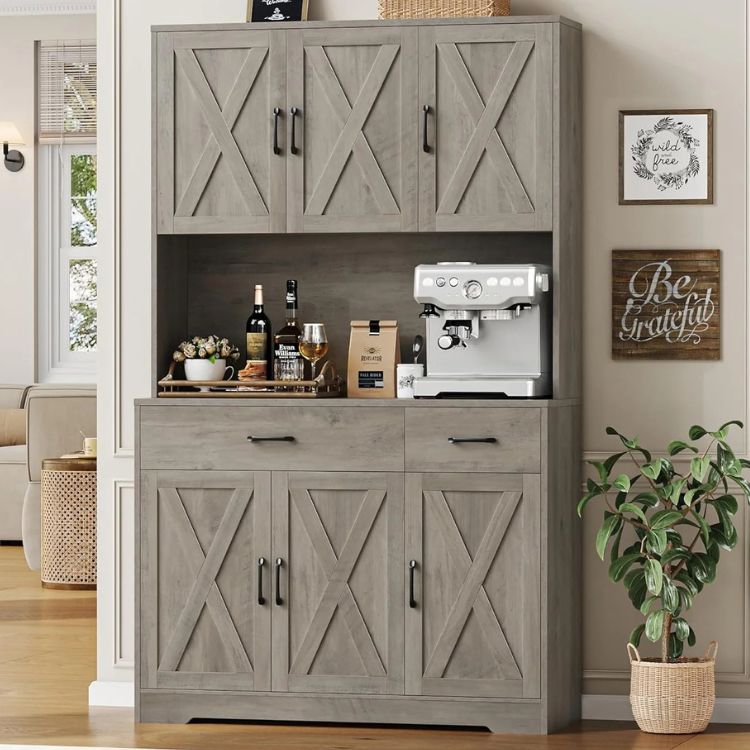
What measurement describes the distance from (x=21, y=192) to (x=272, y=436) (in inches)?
223

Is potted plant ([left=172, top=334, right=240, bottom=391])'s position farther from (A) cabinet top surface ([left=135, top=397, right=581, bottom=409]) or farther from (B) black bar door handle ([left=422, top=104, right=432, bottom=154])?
(B) black bar door handle ([left=422, top=104, right=432, bottom=154])

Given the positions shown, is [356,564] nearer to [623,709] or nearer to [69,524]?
[623,709]

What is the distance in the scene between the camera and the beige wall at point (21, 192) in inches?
337

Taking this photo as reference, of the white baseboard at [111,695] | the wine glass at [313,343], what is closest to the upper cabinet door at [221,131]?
the wine glass at [313,343]

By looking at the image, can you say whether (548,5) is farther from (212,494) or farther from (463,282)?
(212,494)

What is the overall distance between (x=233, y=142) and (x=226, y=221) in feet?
0.79

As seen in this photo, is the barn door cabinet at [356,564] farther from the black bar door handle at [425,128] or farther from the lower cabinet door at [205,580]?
the black bar door handle at [425,128]

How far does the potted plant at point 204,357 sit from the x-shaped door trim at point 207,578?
0.38 meters

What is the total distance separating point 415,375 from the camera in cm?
375

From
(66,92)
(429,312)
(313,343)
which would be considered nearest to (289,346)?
(313,343)

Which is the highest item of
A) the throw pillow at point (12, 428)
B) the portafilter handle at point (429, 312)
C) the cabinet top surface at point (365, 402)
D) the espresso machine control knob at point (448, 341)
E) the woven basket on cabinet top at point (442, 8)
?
the woven basket on cabinet top at point (442, 8)

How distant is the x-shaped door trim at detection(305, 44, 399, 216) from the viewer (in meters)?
3.66

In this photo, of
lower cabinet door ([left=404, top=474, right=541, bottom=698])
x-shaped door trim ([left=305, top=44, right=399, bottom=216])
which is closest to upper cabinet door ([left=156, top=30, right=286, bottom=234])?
x-shaped door trim ([left=305, top=44, right=399, bottom=216])

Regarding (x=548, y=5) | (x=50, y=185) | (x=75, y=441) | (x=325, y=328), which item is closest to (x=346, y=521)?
(x=325, y=328)
